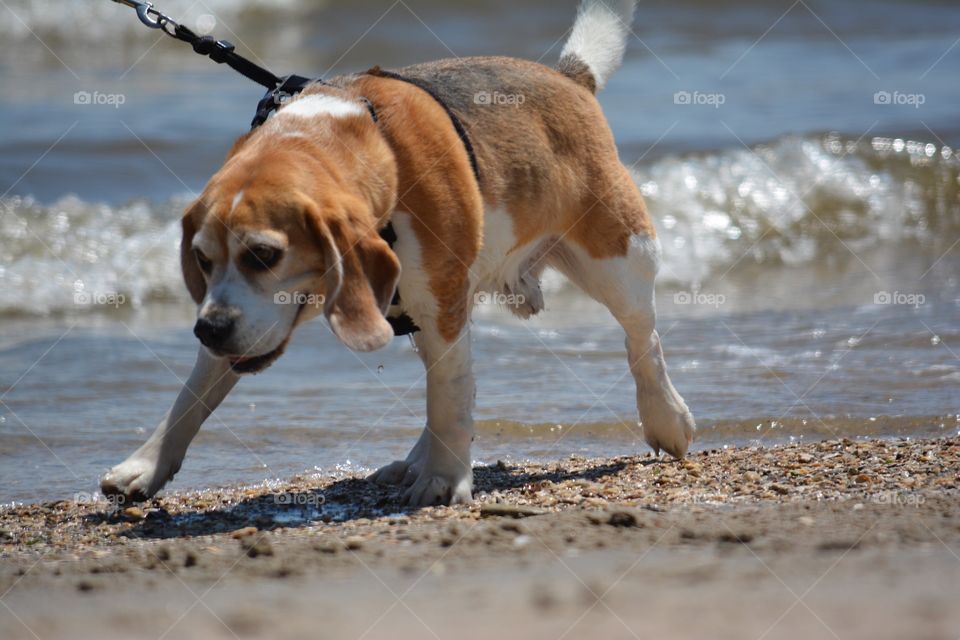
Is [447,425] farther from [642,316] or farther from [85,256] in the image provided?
[85,256]

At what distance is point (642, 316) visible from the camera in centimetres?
564

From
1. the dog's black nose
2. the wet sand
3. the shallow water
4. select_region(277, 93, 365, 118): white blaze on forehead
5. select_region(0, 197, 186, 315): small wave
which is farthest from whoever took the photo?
select_region(0, 197, 186, 315): small wave

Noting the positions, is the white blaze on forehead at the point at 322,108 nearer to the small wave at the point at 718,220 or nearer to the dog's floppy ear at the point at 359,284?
the dog's floppy ear at the point at 359,284

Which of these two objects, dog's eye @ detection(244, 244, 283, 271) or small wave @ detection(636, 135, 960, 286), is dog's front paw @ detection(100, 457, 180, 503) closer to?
dog's eye @ detection(244, 244, 283, 271)

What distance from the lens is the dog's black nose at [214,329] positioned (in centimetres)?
402

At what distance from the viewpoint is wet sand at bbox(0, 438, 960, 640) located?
2842mm

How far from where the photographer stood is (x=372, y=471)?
5617 mm

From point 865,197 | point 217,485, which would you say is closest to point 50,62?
point 865,197

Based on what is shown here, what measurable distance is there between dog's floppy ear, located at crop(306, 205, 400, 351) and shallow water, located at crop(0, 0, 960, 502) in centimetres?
166

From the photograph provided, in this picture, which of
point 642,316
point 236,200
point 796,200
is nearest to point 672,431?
point 642,316

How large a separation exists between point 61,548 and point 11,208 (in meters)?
7.07

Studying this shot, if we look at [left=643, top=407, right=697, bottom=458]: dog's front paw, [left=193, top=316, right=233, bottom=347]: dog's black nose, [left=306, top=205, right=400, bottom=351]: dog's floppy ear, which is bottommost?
[left=643, top=407, right=697, bottom=458]: dog's front paw

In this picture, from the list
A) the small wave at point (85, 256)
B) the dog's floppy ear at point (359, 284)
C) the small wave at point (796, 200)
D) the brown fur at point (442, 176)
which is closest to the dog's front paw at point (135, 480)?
the brown fur at point (442, 176)

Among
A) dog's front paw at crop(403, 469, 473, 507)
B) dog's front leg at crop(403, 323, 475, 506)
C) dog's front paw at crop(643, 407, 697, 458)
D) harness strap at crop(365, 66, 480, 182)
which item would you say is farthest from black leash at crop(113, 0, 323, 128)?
dog's front paw at crop(643, 407, 697, 458)
